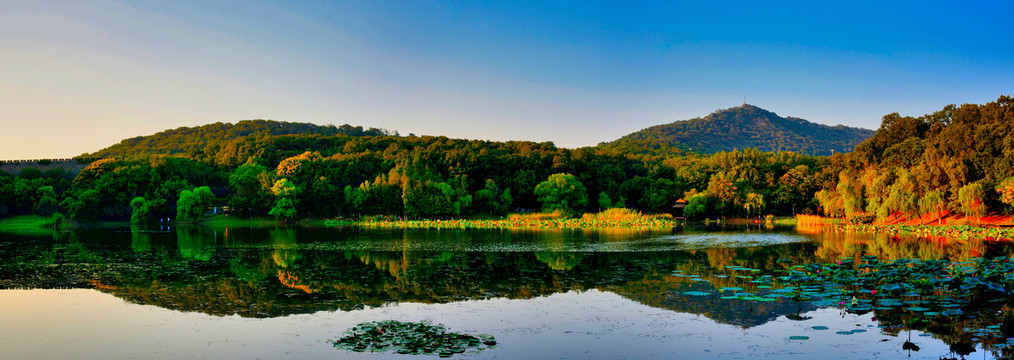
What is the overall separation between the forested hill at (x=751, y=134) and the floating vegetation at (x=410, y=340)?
126m

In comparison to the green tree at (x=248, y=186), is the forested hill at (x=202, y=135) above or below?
above

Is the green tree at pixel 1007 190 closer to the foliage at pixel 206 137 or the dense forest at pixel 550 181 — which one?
the dense forest at pixel 550 181

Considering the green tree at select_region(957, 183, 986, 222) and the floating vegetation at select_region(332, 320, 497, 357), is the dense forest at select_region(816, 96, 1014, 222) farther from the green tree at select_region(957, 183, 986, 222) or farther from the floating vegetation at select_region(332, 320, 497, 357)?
the floating vegetation at select_region(332, 320, 497, 357)

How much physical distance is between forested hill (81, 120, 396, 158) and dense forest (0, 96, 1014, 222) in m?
25.0

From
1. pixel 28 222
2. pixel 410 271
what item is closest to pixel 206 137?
pixel 28 222

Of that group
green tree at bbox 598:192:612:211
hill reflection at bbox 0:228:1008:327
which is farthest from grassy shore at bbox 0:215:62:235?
green tree at bbox 598:192:612:211

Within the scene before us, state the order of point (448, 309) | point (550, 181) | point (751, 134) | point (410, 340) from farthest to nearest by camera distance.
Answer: point (751, 134) → point (550, 181) → point (448, 309) → point (410, 340)

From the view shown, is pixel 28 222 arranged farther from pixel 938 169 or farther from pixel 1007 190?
pixel 1007 190

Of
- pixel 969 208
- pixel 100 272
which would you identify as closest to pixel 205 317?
pixel 100 272

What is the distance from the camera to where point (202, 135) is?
120562 millimetres

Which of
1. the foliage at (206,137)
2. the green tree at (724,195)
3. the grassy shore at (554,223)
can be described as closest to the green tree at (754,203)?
the green tree at (724,195)

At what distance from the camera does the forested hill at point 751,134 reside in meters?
145

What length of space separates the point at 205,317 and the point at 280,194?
170 feet

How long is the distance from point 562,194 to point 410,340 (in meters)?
57.2
